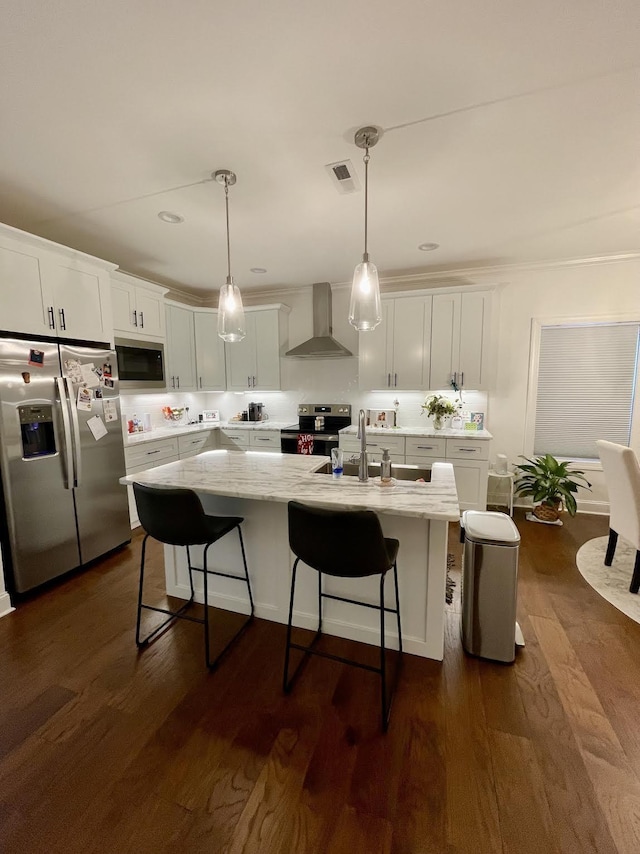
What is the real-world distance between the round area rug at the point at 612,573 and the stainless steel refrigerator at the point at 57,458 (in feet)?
12.9

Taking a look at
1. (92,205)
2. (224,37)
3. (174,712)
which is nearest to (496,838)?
(174,712)

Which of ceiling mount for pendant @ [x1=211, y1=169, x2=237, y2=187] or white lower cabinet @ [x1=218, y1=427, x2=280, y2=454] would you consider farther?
white lower cabinet @ [x1=218, y1=427, x2=280, y2=454]

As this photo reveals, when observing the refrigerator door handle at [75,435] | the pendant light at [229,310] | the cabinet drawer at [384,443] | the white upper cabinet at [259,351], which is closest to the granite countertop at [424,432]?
the cabinet drawer at [384,443]

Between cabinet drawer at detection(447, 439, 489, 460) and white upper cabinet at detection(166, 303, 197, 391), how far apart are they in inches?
130

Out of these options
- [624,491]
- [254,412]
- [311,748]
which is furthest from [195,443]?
[624,491]

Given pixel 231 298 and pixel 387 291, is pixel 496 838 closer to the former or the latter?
pixel 231 298

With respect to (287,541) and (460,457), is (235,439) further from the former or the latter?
(287,541)

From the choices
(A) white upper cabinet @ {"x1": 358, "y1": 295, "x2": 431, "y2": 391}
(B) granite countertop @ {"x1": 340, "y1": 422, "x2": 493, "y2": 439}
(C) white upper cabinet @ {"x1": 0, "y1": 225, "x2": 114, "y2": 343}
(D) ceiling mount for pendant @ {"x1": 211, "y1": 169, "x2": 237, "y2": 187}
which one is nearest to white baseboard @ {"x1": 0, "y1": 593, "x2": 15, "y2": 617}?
(C) white upper cabinet @ {"x1": 0, "y1": 225, "x2": 114, "y2": 343}

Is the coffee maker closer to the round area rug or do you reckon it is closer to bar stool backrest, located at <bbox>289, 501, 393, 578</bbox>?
bar stool backrest, located at <bbox>289, 501, 393, 578</bbox>

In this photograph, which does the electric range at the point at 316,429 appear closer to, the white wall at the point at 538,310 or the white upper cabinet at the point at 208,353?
the white upper cabinet at the point at 208,353

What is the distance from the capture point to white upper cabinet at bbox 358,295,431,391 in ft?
13.9

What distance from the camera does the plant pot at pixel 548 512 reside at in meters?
3.81

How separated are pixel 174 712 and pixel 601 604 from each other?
2.72 m

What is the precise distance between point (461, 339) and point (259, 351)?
8.46ft
